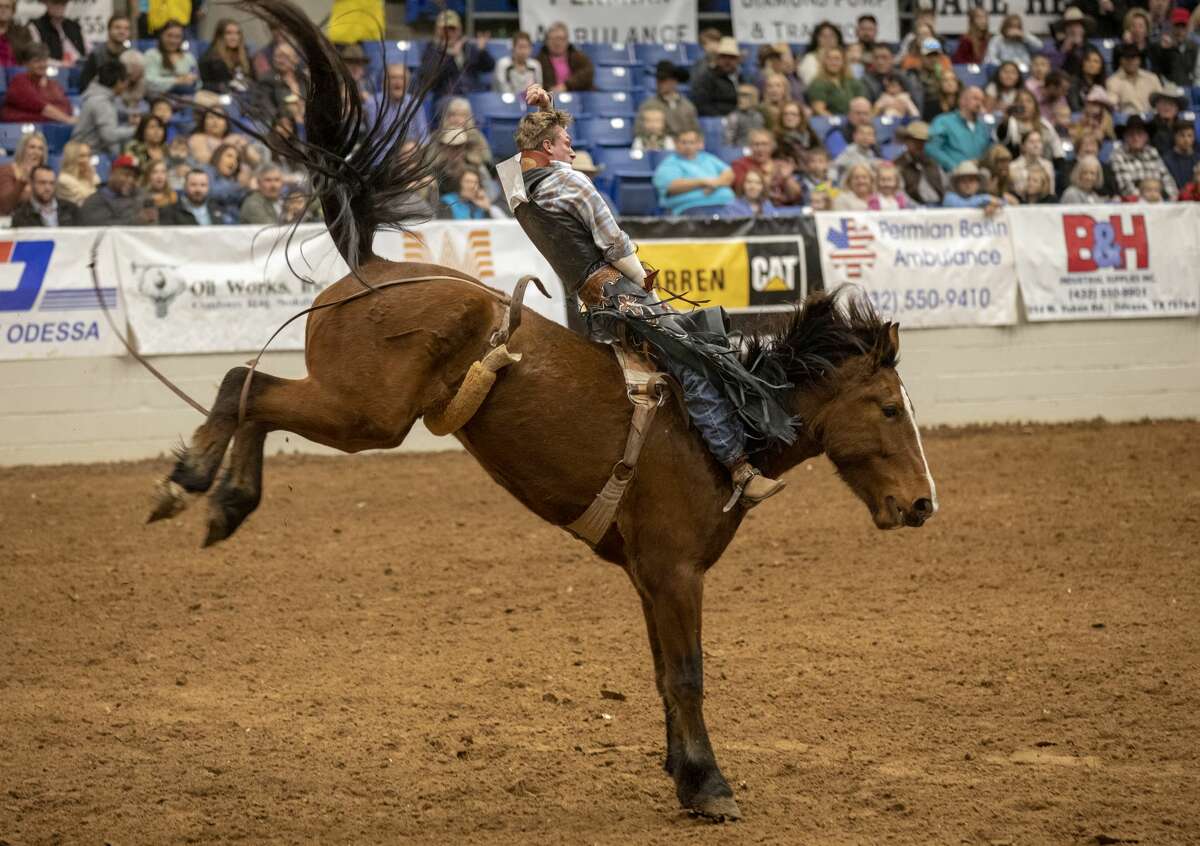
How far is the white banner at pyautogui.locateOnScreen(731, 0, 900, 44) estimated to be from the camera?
61.1 ft

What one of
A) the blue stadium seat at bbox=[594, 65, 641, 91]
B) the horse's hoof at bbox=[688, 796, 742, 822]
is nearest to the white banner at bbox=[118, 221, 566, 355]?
the blue stadium seat at bbox=[594, 65, 641, 91]

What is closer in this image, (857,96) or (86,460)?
(86,460)

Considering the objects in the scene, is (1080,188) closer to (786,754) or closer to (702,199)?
(702,199)

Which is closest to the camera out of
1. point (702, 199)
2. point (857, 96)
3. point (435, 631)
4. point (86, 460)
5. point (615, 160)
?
point (435, 631)

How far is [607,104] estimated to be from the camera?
16.4 meters

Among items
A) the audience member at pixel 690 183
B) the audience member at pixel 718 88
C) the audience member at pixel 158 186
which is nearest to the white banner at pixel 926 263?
the audience member at pixel 690 183

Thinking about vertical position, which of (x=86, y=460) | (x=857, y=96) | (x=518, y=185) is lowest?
(x=86, y=460)

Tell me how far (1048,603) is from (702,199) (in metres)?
6.78

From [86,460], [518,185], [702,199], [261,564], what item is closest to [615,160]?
[702,199]

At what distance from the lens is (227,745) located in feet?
20.0

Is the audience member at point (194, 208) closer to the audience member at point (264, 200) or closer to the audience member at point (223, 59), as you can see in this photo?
the audience member at point (264, 200)

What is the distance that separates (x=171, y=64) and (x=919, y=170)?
25.9 feet

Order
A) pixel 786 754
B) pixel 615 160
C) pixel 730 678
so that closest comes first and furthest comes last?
pixel 786 754, pixel 730 678, pixel 615 160

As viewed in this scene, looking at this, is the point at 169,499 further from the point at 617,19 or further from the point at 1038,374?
Result: the point at 617,19
